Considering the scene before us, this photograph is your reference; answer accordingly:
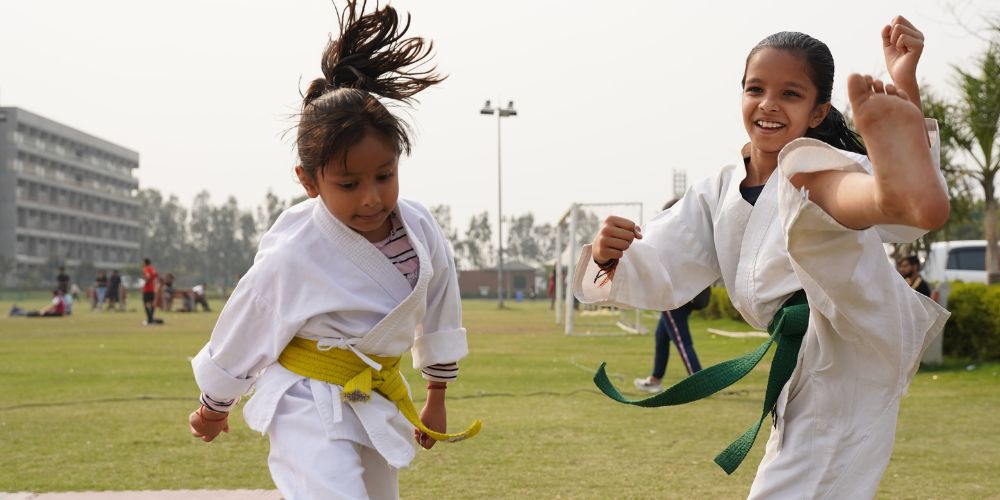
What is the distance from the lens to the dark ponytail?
284 centimetres

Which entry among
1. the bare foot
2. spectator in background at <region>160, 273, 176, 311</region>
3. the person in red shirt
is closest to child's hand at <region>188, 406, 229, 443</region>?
the bare foot

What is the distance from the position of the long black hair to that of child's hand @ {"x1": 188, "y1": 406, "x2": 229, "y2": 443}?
182 cm

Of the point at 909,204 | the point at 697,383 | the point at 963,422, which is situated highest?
the point at 909,204

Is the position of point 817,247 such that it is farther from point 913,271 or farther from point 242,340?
point 913,271

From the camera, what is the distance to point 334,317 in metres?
2.91

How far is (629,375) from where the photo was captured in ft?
35.8

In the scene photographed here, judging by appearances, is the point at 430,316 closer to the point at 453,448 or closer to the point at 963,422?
the point at 453,448

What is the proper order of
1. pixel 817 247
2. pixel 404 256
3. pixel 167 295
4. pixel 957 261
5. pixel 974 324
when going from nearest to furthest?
pixel 817 247
pixel 404 256
pixel 974 324
pixel 957 261
pixel 167 295

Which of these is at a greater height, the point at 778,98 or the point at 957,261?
the point at 778,98

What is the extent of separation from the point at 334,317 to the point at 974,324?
10577mm

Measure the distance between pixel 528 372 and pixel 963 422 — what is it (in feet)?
16.0

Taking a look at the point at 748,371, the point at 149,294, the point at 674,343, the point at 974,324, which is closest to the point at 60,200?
the point at 149,294

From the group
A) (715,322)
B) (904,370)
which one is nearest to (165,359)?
(904,370)

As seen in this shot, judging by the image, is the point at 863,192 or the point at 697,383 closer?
the point at 863,192
